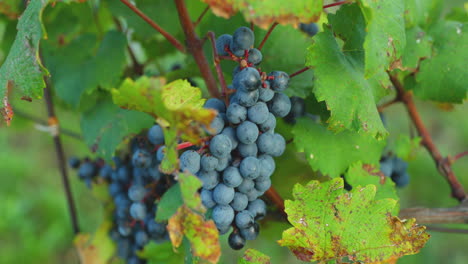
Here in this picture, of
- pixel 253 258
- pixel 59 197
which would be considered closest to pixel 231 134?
pixel 253 258

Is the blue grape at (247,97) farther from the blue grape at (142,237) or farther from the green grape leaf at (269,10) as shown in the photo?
the blue grape at (142,237)

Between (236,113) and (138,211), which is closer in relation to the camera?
(236,113)

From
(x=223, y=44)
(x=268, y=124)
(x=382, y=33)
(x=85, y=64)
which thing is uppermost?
(x=382, y=33)

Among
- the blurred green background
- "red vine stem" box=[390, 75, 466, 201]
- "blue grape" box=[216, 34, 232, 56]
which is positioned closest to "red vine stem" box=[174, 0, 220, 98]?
"blue grape" box=[216, 34, 232, 56]

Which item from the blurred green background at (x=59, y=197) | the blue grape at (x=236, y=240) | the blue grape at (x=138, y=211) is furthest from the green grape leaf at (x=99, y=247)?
the blurred green background at (x=59, y=197)

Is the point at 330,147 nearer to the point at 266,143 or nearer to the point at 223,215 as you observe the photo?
the point at 266,143
